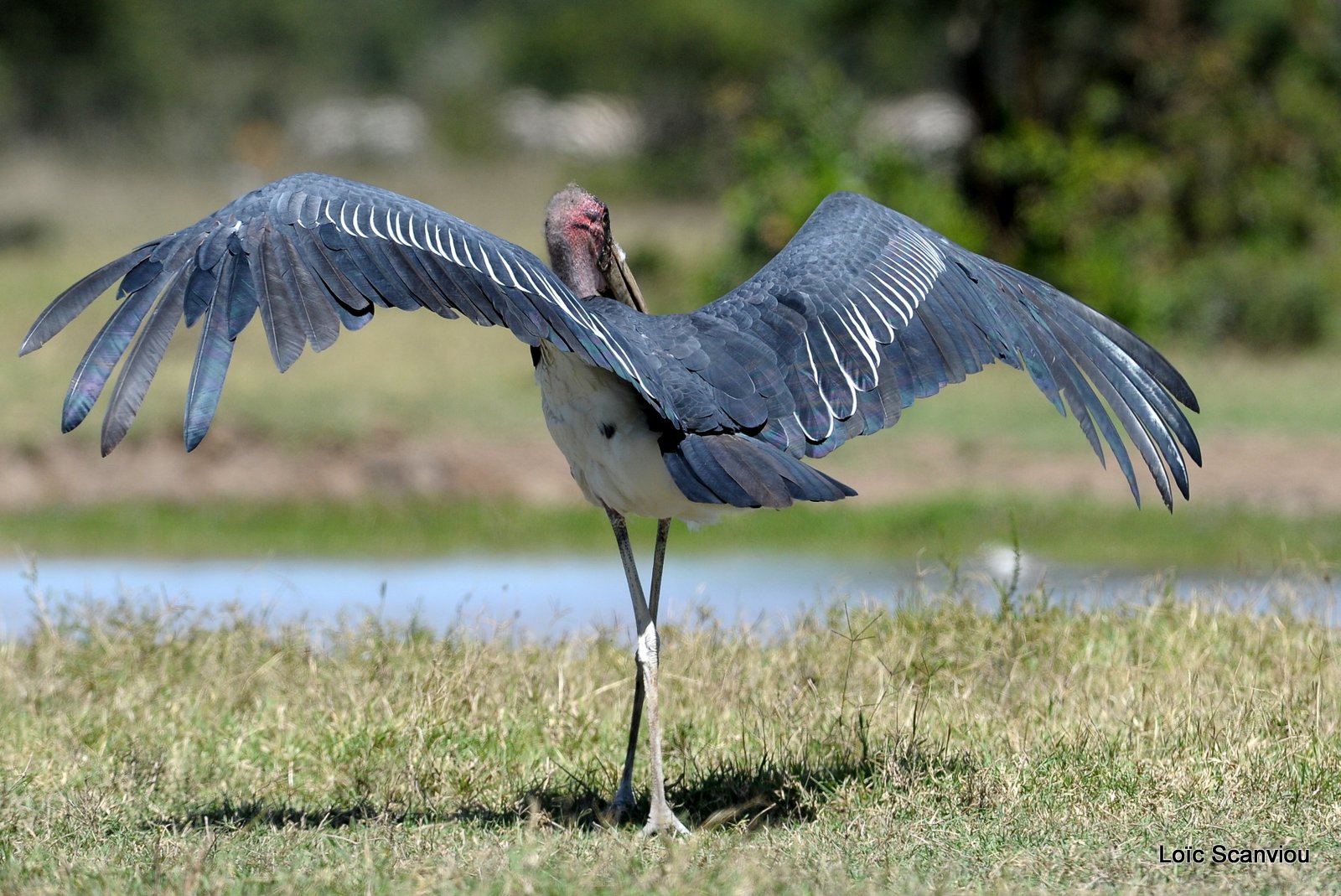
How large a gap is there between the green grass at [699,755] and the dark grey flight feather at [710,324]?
25.9 inches

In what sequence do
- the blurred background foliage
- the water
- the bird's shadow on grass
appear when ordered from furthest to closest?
the blurred background foliage, the water, the bird's shadow on grass

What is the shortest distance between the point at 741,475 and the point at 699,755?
114cm

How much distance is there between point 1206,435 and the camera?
32.2ft

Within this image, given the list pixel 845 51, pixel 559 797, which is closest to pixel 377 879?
pixel 559 797

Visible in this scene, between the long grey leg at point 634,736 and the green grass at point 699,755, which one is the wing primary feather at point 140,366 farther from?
the long grey leg at point 634,736

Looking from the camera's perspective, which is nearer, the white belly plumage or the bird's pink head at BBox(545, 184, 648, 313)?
the white belly plumage

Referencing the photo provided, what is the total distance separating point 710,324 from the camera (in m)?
3.71

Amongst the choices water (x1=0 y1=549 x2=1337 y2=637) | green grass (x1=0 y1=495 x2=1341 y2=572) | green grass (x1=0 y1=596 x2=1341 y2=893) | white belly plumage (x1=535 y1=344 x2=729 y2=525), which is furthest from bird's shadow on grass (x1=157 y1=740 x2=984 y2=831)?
green grass (x1=0 y1=495 x2=1341 y2=572)

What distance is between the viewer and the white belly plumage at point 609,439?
3.47 meters

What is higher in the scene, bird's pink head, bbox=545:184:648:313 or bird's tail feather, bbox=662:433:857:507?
bird's pink head, bbox=545:184:648:313

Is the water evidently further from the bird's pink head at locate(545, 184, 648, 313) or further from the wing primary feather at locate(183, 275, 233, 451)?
the wing primary feather at locate(183, 275, 233, 451)

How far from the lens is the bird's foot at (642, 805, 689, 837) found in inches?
139

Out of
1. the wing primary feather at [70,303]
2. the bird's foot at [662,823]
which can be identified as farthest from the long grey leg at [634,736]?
the wing primary feather at [70,303]

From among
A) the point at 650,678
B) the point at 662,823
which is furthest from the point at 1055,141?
the point at 662,823
